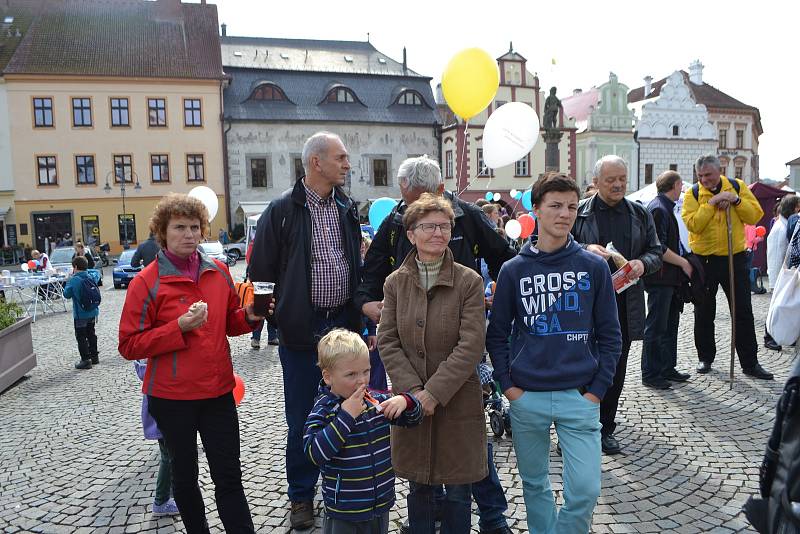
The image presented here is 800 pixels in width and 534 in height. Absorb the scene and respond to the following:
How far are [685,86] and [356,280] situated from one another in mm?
45085

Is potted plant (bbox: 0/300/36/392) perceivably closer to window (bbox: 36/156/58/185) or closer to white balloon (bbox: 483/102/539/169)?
white balloon (bbox: 483/102/539/169)

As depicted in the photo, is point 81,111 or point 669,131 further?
point 669,131

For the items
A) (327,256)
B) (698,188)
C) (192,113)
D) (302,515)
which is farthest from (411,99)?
(302,515)

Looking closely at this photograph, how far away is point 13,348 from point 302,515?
18.0ft

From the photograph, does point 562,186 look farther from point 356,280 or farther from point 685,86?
point 685,86

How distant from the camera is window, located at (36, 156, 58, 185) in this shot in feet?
102

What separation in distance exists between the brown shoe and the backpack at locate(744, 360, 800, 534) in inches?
88.8

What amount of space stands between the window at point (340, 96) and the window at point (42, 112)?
14566mm

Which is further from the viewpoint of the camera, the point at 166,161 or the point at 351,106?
the point at 351,106

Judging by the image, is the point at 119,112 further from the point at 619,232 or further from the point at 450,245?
the point at 450,245

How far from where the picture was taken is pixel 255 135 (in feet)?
111

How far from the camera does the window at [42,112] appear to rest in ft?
101

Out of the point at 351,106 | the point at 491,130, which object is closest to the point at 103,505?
the point at 491,130

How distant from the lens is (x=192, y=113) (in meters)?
33.0
